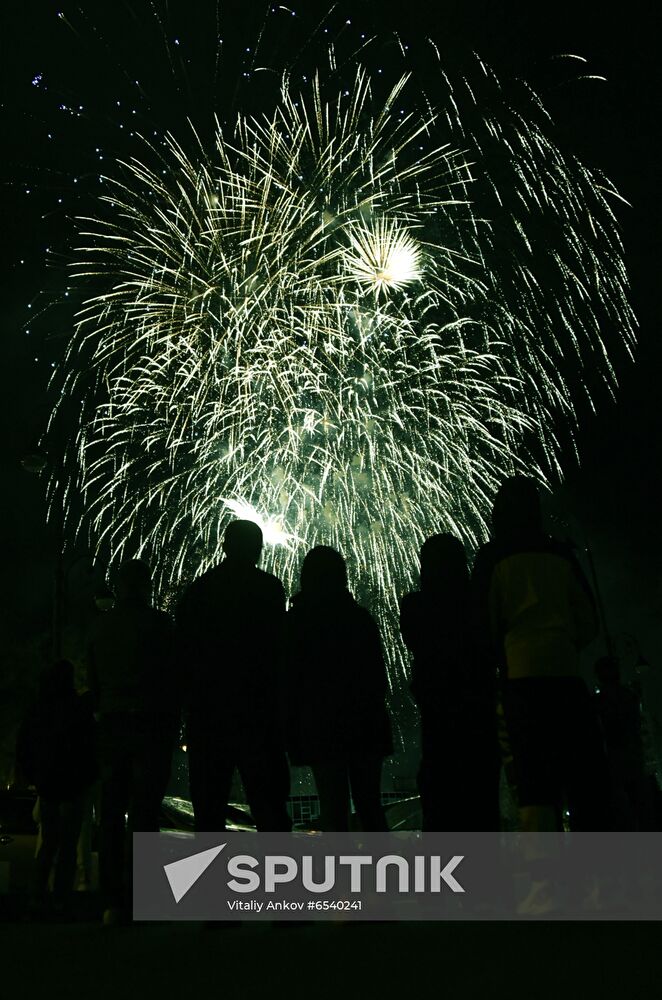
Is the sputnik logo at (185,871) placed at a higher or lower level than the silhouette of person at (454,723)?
lower

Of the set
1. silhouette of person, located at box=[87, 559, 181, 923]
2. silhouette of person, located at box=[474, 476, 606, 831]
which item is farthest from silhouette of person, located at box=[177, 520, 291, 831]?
silhouette of person, located at box=[474, 476, 606, 831]

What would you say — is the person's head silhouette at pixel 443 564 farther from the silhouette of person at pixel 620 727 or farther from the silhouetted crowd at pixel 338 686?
the silhouette of person at pixel 620 727

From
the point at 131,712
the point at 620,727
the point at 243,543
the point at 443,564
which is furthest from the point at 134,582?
the point at 620,727

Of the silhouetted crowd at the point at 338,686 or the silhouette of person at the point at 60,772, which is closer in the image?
the silhouetted crowd at the point at 338,686

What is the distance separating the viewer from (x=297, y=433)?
21.1 metres

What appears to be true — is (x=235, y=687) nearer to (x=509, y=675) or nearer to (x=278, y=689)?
(x=278, y=689)

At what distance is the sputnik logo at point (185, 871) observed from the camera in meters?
5.35

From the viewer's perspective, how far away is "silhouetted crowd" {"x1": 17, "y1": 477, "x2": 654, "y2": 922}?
520cm

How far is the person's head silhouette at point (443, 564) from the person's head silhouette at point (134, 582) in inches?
80.1

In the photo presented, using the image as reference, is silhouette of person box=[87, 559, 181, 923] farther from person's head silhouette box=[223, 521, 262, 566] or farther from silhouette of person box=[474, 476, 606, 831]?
silhouette of person box=[474, 476, 606, 831]

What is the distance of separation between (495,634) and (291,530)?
17688 millimetres
